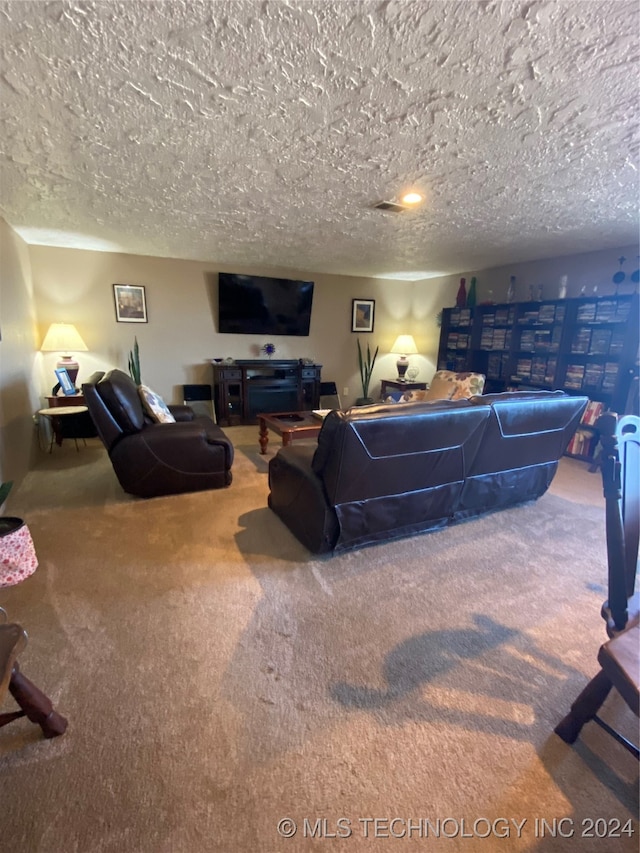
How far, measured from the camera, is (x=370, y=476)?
6.72ft

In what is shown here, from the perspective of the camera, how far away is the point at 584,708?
3.94 feet

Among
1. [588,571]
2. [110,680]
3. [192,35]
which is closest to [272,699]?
[110,680]

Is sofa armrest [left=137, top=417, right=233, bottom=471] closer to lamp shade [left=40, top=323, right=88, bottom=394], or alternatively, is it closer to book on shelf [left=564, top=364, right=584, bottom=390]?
lamp shade [left=40, top=323, right=88, bottom=394]

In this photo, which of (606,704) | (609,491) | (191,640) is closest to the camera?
(609,491)

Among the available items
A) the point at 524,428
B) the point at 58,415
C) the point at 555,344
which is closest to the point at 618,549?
the point at 524,428

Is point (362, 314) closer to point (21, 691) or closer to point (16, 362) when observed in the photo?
point (16, 362)

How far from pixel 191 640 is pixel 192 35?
222 cm

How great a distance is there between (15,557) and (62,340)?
3086 mm

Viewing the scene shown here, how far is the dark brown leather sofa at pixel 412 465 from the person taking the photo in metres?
1.98

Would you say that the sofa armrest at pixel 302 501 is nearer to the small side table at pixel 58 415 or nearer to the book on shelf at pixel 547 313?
the small side table at pixel 58 415

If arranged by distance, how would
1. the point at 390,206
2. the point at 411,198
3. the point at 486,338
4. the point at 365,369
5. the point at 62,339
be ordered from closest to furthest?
the point at 411,198 < the point at 390,206 < the point at 62,339 < the point at 486,338 < the point at 365,369

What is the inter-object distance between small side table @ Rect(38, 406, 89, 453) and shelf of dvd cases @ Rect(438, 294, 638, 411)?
4968mm

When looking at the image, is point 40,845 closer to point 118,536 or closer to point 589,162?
point 118,536

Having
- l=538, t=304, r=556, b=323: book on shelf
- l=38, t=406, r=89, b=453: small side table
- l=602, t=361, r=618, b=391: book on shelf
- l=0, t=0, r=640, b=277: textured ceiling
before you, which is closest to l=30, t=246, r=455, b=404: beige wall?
l=38, t=406, r=89, b=453: small side table
